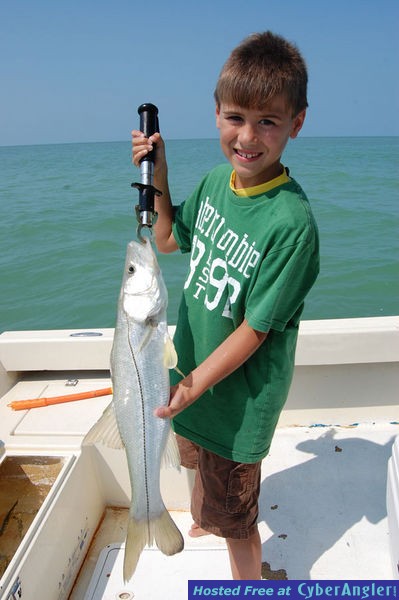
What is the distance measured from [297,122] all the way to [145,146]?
59cm

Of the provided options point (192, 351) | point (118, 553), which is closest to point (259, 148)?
point (192, 351)

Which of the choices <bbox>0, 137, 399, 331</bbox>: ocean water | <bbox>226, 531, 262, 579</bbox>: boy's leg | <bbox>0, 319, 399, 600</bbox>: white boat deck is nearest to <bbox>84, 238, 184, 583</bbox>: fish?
<bbox>226, 531, 262, 579</bbox>: boy's leg

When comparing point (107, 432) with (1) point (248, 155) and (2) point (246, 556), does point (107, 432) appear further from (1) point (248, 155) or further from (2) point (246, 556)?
(1) point (248, 155)

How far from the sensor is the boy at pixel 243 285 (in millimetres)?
1722

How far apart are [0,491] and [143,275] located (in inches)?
54.7

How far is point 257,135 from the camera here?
1741mm

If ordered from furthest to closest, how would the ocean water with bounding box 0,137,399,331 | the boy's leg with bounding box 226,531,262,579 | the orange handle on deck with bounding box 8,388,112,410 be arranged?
the ocean water with bounding box 0,137,399,331 < the orange handle on deck with bounding box 8,388,112,410 < the boy's leg with bounding box 226,531,262,579

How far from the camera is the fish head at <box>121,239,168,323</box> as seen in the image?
5.74 ft

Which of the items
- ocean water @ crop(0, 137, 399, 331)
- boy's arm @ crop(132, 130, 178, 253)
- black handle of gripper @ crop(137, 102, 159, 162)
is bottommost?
boy's arm @ crop(132, 130, 178, 253)

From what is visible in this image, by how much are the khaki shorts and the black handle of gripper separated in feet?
4.06

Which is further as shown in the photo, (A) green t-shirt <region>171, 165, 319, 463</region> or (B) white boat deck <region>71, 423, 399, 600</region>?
(B) white boat deck <region>71, 423, 399, 600</region>

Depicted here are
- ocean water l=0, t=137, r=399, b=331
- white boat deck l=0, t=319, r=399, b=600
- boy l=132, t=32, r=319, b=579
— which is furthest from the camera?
ocean water l=0, t=137, r=399, b=331

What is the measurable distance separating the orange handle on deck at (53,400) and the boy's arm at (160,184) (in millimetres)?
1229

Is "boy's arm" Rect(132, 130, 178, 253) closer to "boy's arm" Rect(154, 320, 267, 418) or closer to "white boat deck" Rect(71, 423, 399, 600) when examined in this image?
"boy's arm" Rect(154, 320, 267, 418)
